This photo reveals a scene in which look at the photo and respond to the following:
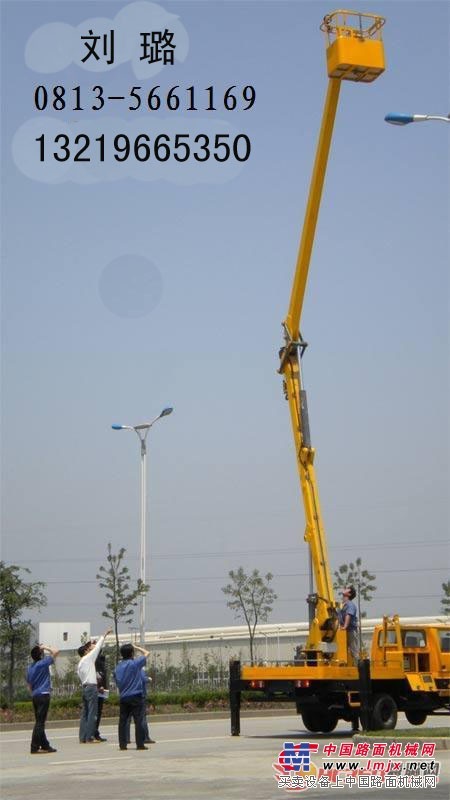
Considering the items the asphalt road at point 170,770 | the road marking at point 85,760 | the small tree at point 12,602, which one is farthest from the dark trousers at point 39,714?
the small tree at point 12,602

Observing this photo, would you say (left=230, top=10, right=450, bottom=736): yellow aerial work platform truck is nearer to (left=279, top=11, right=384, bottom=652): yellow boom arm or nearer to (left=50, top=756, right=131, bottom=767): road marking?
(left=279, top=11, right=384, bottom=652): yellow boom arm

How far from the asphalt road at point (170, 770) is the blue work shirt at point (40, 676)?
2.97 ft

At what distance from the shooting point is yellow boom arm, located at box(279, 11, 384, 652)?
20531 mm

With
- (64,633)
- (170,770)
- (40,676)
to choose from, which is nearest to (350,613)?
(40,676)

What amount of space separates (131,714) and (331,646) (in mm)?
4187

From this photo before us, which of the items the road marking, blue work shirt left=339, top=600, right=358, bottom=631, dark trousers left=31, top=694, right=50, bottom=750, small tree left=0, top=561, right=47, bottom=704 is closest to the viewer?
the road marking

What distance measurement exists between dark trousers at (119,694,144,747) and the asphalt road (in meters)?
0.20

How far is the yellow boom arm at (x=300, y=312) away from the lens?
2053 cm

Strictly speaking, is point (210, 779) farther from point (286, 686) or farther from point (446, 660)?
point (446, 660)

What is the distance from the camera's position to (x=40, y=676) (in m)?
17.0

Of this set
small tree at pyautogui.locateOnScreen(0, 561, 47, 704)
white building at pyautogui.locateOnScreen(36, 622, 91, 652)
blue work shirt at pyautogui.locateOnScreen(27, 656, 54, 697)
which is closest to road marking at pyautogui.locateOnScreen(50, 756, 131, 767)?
blue work shirt at pyautogui.locateOnScreen(27, 656, 54, 697)

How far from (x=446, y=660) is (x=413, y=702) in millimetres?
1015

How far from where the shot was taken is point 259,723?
24.5m

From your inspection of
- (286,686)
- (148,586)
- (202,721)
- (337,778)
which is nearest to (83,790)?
(337,778)
